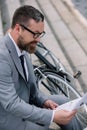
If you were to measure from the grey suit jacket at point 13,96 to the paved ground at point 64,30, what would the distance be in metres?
2.57

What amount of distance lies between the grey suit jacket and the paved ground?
2573mm

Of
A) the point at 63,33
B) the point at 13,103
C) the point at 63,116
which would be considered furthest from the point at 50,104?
the point at 63,33

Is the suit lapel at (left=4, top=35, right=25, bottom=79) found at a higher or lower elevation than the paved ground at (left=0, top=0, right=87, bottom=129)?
higher

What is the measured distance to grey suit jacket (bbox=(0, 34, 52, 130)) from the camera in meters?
3.79

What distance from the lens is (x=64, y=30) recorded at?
943 cm

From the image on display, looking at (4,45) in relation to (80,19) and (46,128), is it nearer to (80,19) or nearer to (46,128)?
(46,128)

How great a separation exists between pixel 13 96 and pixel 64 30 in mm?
5762

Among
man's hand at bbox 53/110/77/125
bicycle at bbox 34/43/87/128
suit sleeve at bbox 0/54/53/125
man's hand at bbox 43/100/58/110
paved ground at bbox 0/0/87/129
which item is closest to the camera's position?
suit sleeve at bbox 0/54/53/125

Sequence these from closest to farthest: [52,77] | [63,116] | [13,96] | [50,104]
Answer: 1. [13,96]
2. [63,116]
3. [50,104]
4. [52,77]

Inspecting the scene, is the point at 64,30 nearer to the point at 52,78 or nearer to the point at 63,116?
the point at 52,78

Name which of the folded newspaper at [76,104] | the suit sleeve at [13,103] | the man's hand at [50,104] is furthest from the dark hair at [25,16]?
the man's hand at [50,104]

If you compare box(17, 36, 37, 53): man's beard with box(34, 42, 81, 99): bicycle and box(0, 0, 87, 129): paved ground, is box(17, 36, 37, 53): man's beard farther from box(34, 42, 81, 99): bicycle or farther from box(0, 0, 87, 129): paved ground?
box(0, 0, 87, 129): paved ground

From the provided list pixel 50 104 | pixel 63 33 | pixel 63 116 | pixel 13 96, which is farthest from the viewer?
pixel 63 33

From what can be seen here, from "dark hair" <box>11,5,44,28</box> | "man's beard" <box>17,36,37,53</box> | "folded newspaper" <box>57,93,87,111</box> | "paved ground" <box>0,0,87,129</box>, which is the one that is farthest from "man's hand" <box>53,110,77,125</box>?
"paved ground" <box>0,0,87,129</box>
